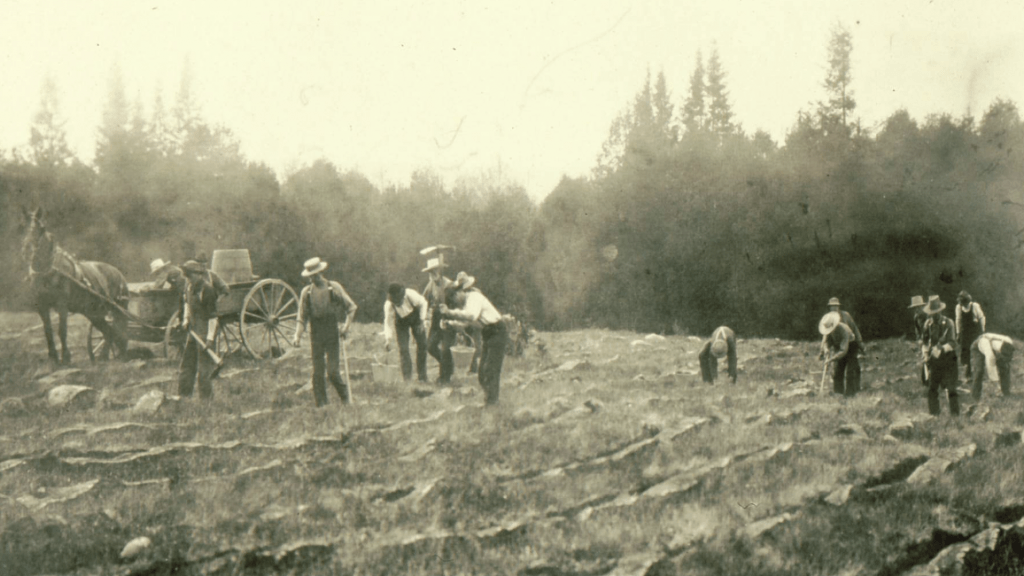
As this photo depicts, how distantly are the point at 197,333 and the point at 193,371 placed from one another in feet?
1.85

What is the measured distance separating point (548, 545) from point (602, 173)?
26.2m

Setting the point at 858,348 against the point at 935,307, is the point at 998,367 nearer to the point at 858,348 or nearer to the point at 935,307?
the point at 858,348

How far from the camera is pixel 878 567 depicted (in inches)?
230

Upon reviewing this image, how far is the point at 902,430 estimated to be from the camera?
9.60m

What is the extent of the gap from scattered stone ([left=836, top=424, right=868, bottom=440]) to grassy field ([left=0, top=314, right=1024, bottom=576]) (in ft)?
0.16

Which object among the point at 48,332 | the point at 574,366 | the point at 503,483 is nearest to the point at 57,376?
the point at 48,332

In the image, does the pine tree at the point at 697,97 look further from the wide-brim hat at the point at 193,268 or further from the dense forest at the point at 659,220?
the wide-brim hat at the point at 193,268

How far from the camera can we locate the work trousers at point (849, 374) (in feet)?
41.9

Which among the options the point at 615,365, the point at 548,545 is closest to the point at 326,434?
the point at 548,545

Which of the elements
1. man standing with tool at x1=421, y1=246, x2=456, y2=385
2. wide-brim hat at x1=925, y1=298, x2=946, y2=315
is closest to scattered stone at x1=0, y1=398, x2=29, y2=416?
man standing with tool at x1=421, y1=246, x2=456, y2=385

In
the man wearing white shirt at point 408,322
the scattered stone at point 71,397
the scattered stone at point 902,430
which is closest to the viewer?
the scattered stone at point 902,430

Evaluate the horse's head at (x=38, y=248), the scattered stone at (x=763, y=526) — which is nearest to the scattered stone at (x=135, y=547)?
the scattered stone at (x=763, y=526)

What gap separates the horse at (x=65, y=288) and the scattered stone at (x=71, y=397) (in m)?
2.62

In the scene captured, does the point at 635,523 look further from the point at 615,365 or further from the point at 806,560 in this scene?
the point at 615,365
